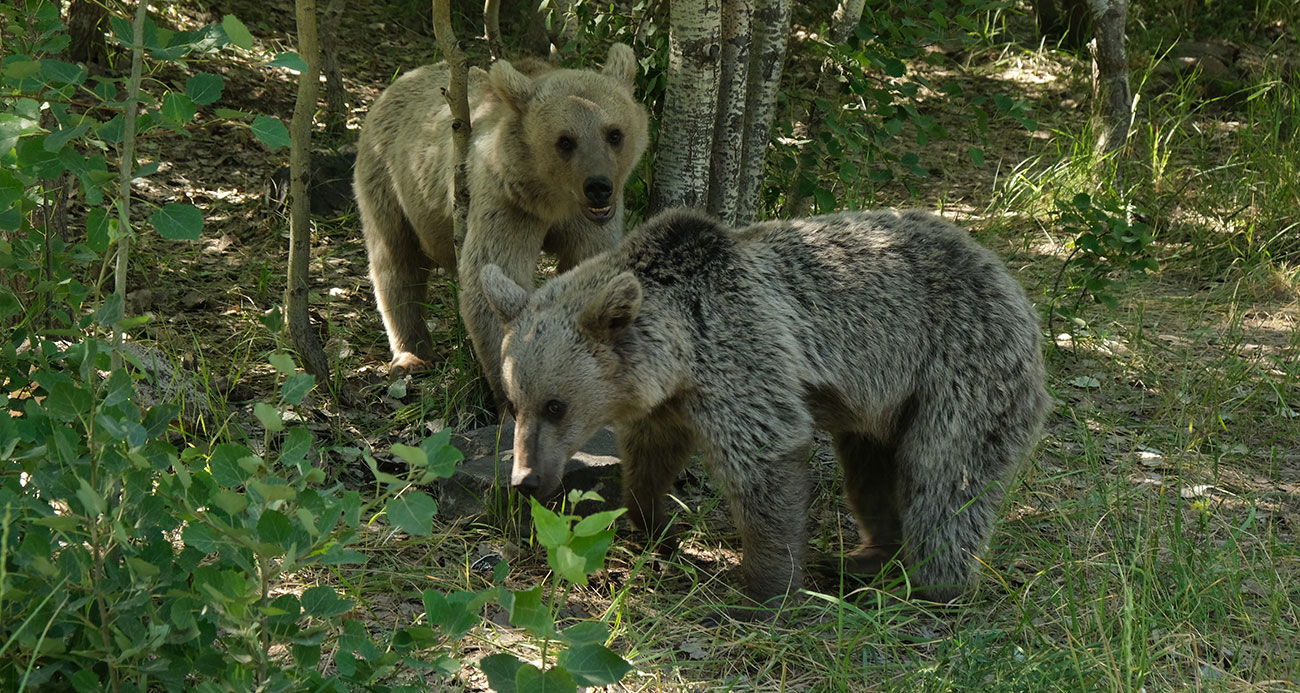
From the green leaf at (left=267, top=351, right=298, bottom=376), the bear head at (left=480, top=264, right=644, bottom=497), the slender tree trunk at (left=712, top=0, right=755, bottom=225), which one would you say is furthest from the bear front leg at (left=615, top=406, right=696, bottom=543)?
the green leaf at (left=267, top=351, right=298, bottom=376)

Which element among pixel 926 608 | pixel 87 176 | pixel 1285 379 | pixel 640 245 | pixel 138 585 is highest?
pixel 87 176

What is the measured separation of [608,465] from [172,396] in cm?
203

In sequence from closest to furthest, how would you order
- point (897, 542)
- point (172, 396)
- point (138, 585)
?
point (138, 585), point (897, 542), point (172, 396)

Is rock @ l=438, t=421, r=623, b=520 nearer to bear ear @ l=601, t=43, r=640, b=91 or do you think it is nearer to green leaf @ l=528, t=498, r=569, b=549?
bear ear @ l=601, t=43, r=640, b=91

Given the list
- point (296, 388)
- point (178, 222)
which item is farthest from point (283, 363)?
point (178, 222)

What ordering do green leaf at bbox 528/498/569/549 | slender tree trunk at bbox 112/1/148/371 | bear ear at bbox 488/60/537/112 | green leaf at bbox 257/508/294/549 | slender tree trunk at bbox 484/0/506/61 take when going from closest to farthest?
1. green leaf at bbox 528/498/569/549
2. green leaf at bbox 257/508/294/549
3. slender tree trunk at bbox 112/1/148/371
4. bear ear at bbox 488/60/537/112
5. slender tree trunk at bbox 484/0/506/61

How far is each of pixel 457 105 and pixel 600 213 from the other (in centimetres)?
89

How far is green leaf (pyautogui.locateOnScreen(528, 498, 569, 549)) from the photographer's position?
2.58 meters

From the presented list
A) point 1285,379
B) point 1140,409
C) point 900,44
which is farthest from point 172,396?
point 1285,379

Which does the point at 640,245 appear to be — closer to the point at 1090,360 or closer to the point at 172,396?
the point at 172,396

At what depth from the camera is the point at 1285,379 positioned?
6.29 metres

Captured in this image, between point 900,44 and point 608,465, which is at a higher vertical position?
point 900,44

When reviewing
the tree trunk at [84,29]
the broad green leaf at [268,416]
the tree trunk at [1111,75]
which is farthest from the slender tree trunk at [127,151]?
the tree trunk at [1111,75]

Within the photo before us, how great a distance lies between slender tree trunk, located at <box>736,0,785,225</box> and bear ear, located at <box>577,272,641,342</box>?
2.04m
